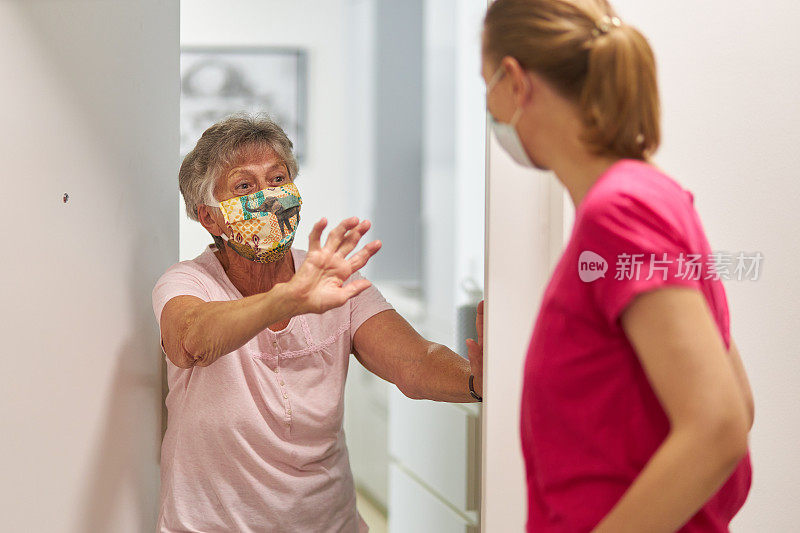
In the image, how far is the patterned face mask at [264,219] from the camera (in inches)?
52.2

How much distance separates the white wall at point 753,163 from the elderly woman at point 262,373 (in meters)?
0.44

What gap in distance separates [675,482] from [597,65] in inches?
13.1

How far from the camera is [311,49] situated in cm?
193

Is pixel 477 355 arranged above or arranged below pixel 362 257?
below

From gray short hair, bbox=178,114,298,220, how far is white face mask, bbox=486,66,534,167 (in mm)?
764

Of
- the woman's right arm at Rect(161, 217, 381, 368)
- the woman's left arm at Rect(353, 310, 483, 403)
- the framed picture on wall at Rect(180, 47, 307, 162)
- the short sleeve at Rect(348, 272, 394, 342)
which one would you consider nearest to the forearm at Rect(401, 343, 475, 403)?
the woman's left arm at Rect(353, 310, 483, 403)

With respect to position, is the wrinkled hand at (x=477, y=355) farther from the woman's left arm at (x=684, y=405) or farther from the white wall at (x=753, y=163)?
the woman's left arm at (x=684, y=405)

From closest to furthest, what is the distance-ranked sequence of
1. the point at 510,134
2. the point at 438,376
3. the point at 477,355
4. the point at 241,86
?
the point at 510,134 < the point at 477,355 < the point at 438,376 < the point at 241,86

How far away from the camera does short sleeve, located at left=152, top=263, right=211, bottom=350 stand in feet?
4.25

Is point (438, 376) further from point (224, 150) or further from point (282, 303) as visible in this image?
point (224, 150)

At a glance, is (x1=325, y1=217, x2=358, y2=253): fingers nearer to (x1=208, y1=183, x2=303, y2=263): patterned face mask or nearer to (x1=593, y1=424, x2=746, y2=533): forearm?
(x1=208, y1=183, x2=303, y2=263): patterned face mask

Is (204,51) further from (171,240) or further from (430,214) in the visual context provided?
(430,214)

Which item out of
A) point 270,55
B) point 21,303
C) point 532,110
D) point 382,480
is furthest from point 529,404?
point 270,55

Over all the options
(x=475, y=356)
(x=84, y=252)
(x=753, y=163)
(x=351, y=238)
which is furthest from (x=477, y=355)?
(x=84, y=252)
